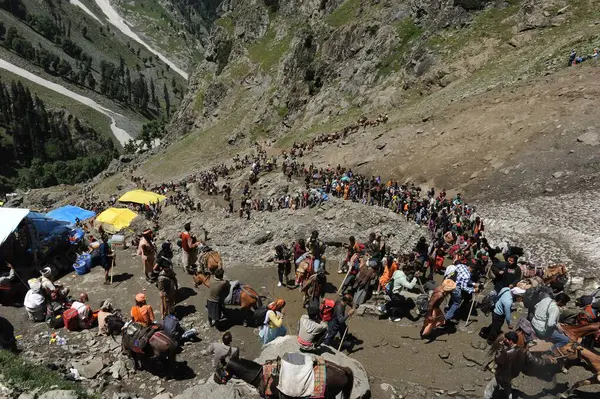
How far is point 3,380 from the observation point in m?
6.75

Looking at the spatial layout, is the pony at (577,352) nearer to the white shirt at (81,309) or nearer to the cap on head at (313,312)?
the cap on head at (313,312)

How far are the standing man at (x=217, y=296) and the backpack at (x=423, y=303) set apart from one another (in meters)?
4.92

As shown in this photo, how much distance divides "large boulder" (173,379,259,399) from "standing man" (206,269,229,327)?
9.02 feet

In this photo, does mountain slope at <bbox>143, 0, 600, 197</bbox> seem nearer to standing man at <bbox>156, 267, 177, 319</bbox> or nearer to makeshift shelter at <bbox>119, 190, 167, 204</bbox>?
makeshift shelter at <bbox>119, 190, 167, 204</bbox>

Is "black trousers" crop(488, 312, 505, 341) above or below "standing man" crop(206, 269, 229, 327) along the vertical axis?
below

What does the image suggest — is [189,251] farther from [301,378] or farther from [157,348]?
[301,378]

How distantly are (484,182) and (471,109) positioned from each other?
27.3ft

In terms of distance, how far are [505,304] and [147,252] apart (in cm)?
1064

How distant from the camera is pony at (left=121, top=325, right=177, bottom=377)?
8062 millimetres

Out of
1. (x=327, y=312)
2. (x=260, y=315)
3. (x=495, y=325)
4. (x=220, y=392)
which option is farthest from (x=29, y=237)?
(x=495, y=325)

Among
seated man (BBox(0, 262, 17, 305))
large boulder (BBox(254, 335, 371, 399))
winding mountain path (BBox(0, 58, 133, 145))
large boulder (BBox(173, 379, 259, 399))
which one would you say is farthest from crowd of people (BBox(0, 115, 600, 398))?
winding mountain path (BBox(0, 58, 133, 145))

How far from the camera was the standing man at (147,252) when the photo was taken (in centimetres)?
1270

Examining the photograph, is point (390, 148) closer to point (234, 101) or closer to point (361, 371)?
point (361, 371)

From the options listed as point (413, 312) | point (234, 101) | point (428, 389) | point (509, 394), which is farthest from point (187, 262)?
point (234, 101)
